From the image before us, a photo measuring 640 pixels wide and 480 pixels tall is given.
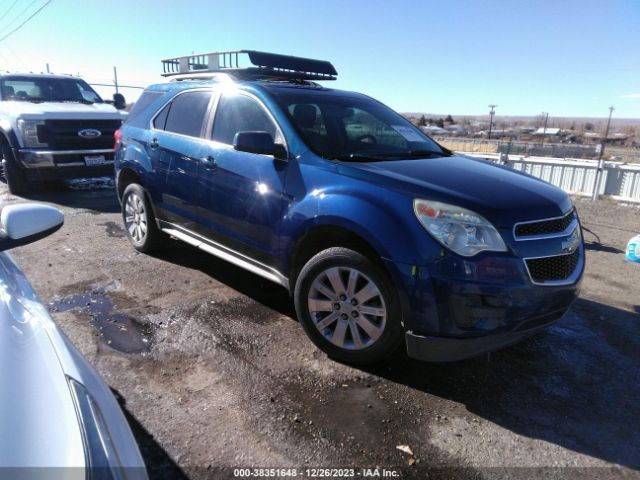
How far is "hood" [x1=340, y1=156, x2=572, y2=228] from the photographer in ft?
9.11

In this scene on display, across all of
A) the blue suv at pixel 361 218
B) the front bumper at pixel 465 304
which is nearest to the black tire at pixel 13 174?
the blue suv at pixel 361 218

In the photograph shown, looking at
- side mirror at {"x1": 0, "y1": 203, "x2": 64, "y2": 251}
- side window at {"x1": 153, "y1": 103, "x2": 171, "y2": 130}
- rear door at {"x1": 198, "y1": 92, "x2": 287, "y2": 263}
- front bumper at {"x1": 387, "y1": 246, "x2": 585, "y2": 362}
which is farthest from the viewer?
side window at {"x1": 153, "y1": 103, "x2": 171, "y2": 130}

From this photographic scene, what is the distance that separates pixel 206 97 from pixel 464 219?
2785 mm

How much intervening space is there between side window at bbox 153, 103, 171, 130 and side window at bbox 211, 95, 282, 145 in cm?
93

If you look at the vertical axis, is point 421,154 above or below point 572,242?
above

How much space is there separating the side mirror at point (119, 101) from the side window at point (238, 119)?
656 cm

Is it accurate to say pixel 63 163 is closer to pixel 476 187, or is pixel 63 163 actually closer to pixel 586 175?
pixel 476 187

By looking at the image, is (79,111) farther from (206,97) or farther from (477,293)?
(477,293)

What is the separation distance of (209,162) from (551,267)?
274 centimetres

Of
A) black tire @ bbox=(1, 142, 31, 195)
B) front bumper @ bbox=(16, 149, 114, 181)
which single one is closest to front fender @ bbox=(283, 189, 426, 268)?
front bumper @ bbox=(16, 149, 114, 181)

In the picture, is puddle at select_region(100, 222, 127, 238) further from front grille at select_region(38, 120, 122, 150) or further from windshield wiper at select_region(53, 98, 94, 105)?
windshield wiper at select_region(53, 98, 94, 105)

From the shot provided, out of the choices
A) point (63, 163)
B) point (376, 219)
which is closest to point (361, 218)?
point (376, 219)

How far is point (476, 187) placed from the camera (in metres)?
3.01

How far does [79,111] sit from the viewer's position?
8383 millimetres
